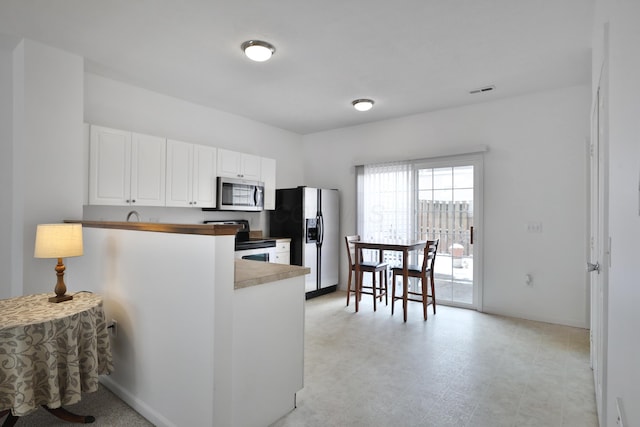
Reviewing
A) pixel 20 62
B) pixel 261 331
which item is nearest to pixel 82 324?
pixel 261 331

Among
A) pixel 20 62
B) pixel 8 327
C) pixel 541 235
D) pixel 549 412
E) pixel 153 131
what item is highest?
pixel 20 62

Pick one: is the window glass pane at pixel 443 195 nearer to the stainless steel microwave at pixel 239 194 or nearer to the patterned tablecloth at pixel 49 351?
the stainless steel microwave at pixel 239 194

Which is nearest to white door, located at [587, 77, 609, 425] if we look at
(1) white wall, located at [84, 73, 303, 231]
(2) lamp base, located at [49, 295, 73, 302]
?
(2) lamp base, located at [49, 295, 73, 302]

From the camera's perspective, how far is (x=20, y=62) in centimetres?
292

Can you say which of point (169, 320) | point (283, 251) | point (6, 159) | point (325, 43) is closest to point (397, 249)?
point (283, 251)

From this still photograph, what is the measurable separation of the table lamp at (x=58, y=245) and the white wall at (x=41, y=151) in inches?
37.7

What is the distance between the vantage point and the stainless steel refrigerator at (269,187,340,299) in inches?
198

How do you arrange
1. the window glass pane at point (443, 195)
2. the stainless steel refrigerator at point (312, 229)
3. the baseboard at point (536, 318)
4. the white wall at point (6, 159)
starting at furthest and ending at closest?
1. the stainless steel refrigerator at point (312, 229)
2. the window glass pane at point (443, 195)
3. the baseboard at point (536, 318)
4. the white wall at point (6, 159)

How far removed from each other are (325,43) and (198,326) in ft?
7.91

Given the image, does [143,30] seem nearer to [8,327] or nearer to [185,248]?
[185,248]

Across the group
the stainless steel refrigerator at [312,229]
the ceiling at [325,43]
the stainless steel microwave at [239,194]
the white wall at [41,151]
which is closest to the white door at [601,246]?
the ceiling at [325,43]

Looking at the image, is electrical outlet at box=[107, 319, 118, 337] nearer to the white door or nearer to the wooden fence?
the white door

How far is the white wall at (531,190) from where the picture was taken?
381 cm

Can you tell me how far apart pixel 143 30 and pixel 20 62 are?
1.21 metres
